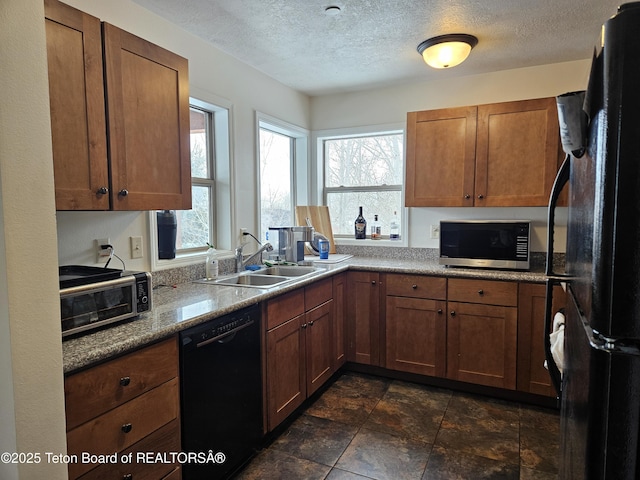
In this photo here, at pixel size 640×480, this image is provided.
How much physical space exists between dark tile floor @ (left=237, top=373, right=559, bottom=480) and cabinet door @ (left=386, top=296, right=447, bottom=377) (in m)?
0.19

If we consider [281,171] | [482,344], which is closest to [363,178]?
[281,171]

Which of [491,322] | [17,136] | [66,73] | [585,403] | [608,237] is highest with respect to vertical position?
[66,73]

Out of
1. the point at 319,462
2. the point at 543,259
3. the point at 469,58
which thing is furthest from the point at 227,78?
the point at 543,259

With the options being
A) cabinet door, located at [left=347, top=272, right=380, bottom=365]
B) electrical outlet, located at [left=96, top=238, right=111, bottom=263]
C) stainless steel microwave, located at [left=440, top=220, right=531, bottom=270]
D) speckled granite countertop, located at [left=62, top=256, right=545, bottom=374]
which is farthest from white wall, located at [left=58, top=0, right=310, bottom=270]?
stainless steel microwave, located at [left=440, top=220, right=531, bottom=270]

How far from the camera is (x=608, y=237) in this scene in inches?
24.9

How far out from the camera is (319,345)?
271 cm

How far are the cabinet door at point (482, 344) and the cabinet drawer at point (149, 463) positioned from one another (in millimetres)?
A: 1984

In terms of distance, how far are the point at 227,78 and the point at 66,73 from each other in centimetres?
146

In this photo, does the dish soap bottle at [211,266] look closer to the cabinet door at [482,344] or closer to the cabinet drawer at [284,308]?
the cabinet drawer at [284,308]

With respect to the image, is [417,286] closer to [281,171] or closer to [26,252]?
[281,171]

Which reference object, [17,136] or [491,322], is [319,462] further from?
[17,136]

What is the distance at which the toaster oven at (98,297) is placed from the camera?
1.31 m

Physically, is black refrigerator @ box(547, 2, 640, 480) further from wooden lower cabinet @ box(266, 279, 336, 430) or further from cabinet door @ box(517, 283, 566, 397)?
cabinet door @ box(517, 283, 566, 397)

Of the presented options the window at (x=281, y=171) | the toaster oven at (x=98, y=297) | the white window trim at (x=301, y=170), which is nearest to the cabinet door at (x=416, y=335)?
the window at (x=281, y=171)
